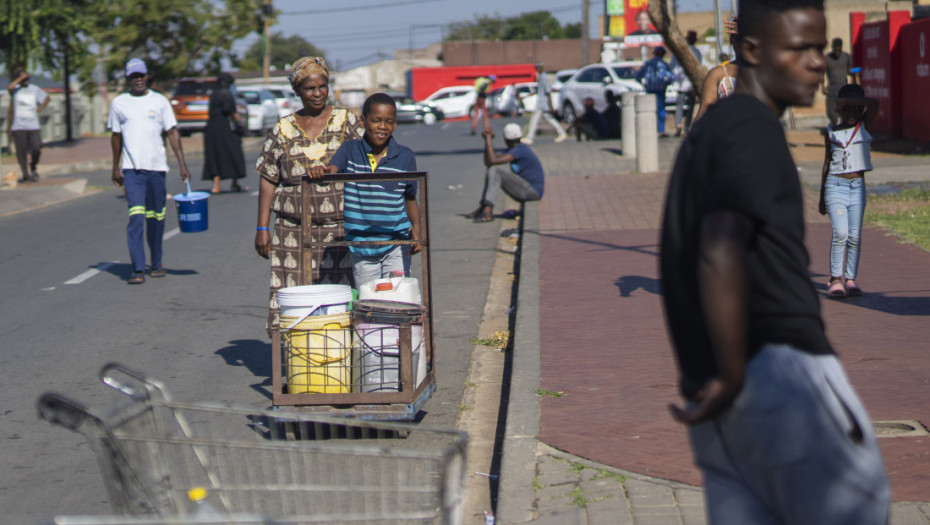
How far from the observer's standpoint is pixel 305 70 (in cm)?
593

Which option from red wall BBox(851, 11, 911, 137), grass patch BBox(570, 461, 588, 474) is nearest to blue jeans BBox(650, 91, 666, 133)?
red wall BBox(851, 11, 911, 137)

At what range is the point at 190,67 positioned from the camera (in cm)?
4347

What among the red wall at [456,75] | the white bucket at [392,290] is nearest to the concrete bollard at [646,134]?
the white bucket at [392,290]

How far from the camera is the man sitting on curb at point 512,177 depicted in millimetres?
14008

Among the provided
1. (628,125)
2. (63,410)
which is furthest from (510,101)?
(63,410)

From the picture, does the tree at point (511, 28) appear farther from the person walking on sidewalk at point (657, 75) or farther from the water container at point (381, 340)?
the water container at point (381, 340)

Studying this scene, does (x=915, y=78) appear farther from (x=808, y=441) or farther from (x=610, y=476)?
(x=808, y=441)

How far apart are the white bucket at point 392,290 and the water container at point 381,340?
164 millimetres

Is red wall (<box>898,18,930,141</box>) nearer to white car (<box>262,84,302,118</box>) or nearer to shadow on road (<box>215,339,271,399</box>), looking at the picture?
shadow on road (<box>215,339,271,399</box>)

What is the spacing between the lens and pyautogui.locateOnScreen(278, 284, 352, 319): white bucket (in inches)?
201

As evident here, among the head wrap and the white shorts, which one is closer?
the white shorts

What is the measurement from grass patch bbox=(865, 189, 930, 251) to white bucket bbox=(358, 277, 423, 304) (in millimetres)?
6439

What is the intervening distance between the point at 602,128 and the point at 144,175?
57.8 ft

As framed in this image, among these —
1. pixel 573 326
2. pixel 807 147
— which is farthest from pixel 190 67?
pixel 573 326
